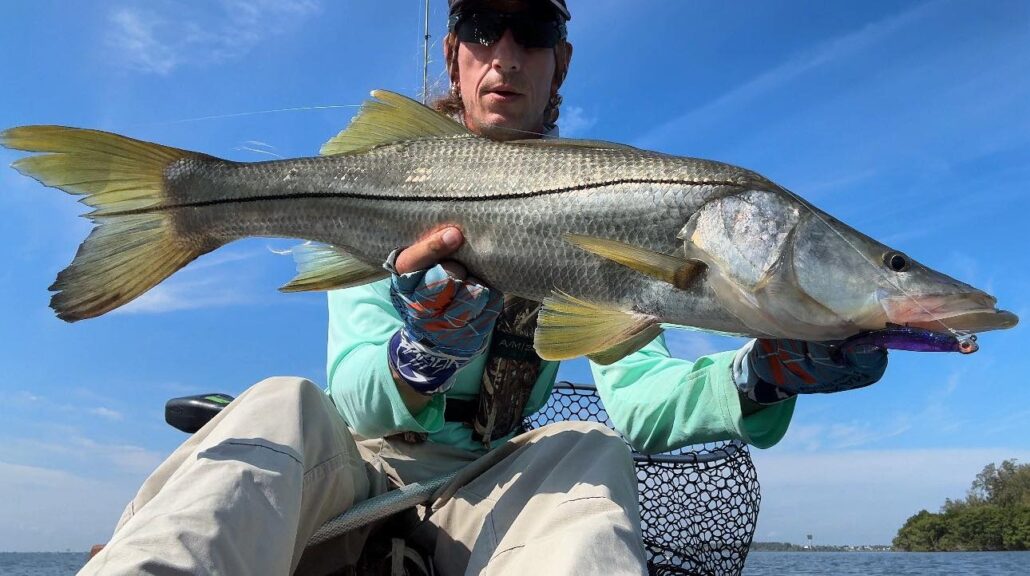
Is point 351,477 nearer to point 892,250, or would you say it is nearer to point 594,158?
point 594,158

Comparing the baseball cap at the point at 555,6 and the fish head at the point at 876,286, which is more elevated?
the baseball cap at the point at 555,6

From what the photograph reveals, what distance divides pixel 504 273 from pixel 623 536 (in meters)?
0.88

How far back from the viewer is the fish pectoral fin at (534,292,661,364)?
87.5 inches

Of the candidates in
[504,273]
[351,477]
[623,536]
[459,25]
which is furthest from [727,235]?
[459,25]

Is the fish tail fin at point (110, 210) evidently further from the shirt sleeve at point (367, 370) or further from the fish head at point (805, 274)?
the fish head at point (805, 274)

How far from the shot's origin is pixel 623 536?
7.20 feet

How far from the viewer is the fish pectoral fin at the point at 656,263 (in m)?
2.14

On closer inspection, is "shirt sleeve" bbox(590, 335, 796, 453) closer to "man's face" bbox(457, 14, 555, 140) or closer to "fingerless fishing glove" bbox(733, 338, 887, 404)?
"fingerless fishing glove" bbox(733, 338, 887, 404)

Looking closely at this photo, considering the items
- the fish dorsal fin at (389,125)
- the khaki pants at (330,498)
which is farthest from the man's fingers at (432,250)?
the khaki pants at (330,498)

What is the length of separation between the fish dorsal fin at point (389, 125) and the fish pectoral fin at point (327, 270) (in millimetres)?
383

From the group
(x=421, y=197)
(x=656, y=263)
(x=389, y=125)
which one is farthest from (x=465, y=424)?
(x=656, y=263)

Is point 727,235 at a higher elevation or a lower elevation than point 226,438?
higher

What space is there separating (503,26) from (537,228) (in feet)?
4.57

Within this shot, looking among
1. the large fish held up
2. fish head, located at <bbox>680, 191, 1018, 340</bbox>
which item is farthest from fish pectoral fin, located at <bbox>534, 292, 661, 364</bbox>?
fish head, located at <bbox>680, 191, 1018, 340</bbox>
